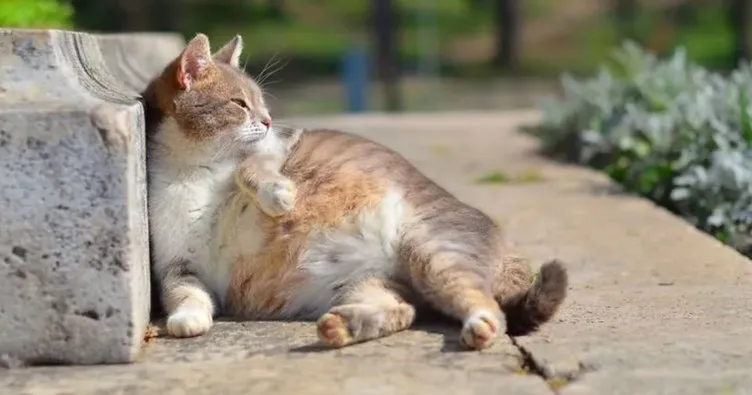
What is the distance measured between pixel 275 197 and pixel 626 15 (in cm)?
2442

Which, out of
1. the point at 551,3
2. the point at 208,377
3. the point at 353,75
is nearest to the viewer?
the point at 208,377

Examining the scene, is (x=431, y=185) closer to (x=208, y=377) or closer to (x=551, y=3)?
(x=208, y=377)

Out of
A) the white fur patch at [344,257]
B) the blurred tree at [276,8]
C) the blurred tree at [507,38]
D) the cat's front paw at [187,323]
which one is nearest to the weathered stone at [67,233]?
the cat's front paw at [187,323]

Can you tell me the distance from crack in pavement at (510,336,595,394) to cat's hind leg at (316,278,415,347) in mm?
382

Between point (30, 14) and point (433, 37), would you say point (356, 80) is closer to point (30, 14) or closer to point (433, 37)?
point (30, 14)

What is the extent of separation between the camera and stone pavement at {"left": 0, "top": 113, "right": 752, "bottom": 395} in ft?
8.32

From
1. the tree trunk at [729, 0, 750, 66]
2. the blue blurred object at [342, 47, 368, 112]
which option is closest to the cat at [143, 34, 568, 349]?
the blue blurred object at [342, 47, 368, 112]

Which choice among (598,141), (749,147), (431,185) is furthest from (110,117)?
(598,141)

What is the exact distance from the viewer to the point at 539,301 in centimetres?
297

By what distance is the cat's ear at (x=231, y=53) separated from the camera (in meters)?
3.58

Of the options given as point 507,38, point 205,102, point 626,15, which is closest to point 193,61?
point 205,102

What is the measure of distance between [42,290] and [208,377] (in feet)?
1.53

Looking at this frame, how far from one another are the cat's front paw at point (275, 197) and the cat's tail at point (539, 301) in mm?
683

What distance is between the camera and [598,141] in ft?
21.5
